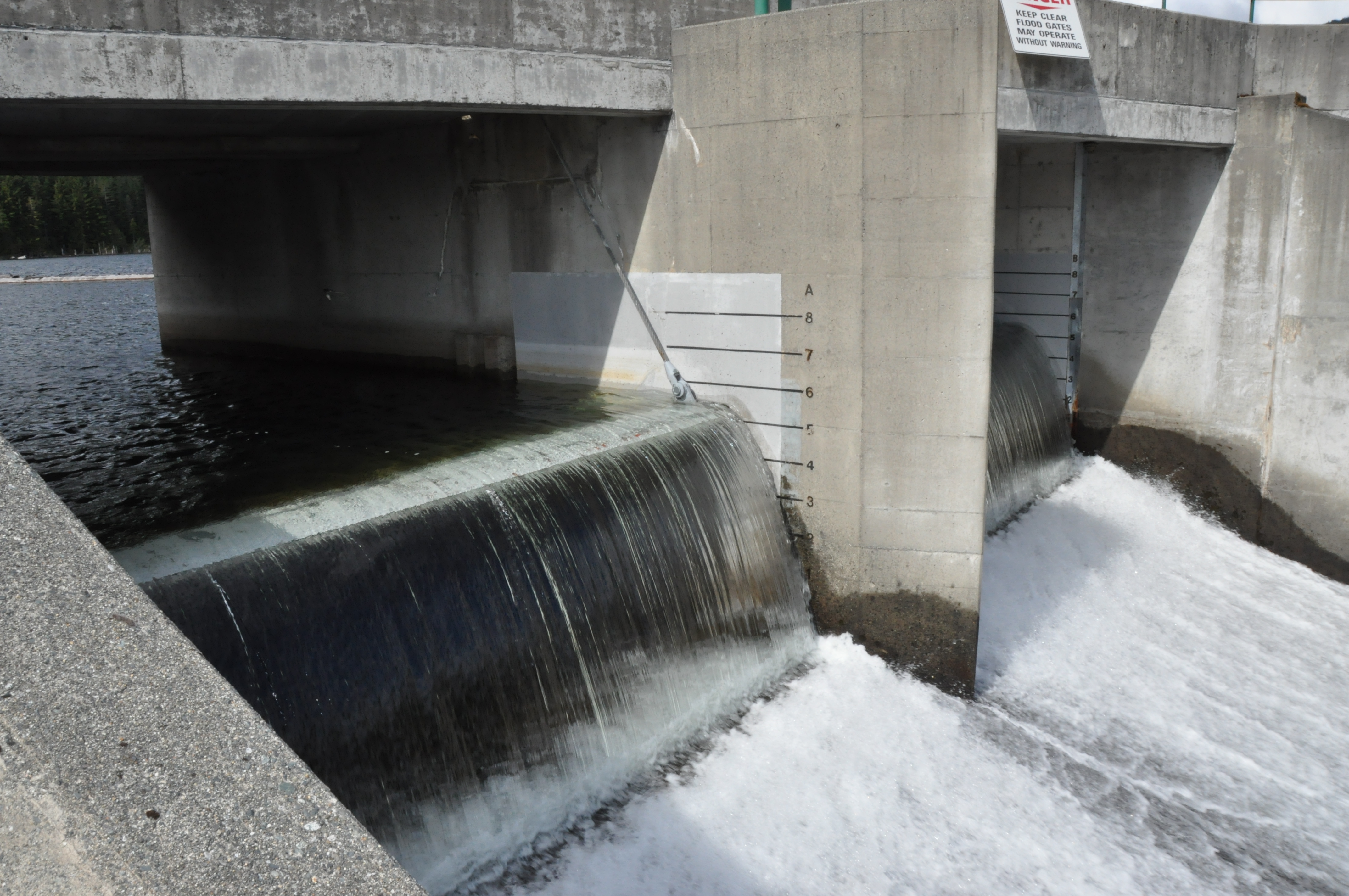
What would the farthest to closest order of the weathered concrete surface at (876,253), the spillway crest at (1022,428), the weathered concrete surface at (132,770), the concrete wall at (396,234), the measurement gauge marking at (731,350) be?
the spillway crest at (1022,428), the concrete wall at (396,234), the measurement gauge marking at (731,350), the weathered concrete surface at (876,253), the weathered concrete surface at (132,770)

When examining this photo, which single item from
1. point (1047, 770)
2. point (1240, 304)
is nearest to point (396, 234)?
point (1047, 770)

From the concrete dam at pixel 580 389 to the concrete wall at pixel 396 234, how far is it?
54mm

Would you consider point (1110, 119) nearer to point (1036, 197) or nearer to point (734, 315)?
point (1036, 197)

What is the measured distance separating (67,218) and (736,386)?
7620cm

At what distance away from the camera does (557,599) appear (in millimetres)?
6051

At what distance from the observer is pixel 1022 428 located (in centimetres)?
1090

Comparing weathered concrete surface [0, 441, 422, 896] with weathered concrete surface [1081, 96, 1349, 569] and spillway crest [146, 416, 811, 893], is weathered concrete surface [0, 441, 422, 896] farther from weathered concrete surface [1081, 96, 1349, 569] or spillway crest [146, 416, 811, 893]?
weathered concrete surface [1081, 96, 1349, 569]

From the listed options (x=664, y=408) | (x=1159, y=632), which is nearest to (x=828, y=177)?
(x=664, y=408)

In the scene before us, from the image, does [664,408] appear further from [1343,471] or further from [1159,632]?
[1343,471]

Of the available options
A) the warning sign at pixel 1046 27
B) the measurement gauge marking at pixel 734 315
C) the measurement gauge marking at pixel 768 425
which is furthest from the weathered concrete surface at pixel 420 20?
the measurement gauge marking at pixel 768 425

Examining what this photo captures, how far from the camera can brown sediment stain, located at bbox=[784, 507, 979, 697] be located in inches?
296

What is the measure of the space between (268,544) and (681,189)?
441 cm

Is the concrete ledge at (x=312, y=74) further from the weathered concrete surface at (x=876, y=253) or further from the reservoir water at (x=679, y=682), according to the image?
the reservoir water at (x=679, y=682)

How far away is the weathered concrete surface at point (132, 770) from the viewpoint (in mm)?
2406
